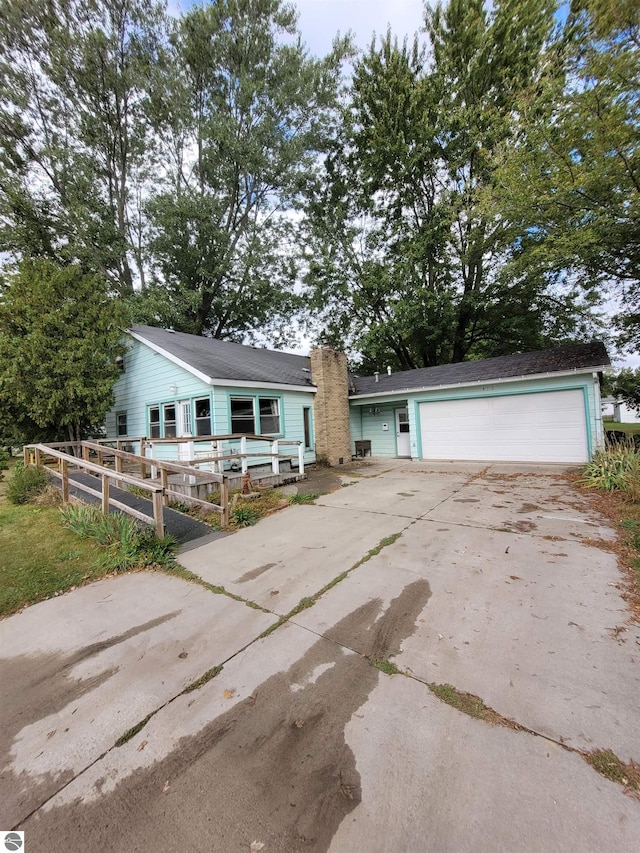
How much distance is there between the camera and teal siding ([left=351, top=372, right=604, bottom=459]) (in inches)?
383

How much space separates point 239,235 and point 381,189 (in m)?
9.05

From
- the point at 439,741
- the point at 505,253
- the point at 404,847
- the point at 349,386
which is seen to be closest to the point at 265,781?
the point at 404,847

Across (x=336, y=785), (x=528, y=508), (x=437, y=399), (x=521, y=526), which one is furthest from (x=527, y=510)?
(x=437, y=399)

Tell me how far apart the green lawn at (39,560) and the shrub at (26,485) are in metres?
1.34

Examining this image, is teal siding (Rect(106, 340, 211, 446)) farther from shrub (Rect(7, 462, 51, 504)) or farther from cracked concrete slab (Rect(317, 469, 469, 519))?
cracked concrete slab (Rect(317, 469, 469, 519))

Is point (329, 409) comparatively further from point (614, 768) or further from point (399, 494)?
point (614, 768)

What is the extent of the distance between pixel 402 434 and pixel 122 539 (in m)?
11.6

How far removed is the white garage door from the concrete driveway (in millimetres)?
7633

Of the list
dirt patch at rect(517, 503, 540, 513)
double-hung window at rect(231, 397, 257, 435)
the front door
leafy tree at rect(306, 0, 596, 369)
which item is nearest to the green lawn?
double-hung window at rect(231, 397, 257, 435)

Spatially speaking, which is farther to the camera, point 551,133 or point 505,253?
point 505,253

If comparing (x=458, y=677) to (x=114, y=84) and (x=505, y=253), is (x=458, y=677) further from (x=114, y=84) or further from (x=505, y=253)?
(x=114, y=84)

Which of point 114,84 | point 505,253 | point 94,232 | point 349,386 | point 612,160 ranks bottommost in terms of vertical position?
point 349,386

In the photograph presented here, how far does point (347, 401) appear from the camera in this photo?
13648mm

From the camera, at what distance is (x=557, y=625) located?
8.99 ft
